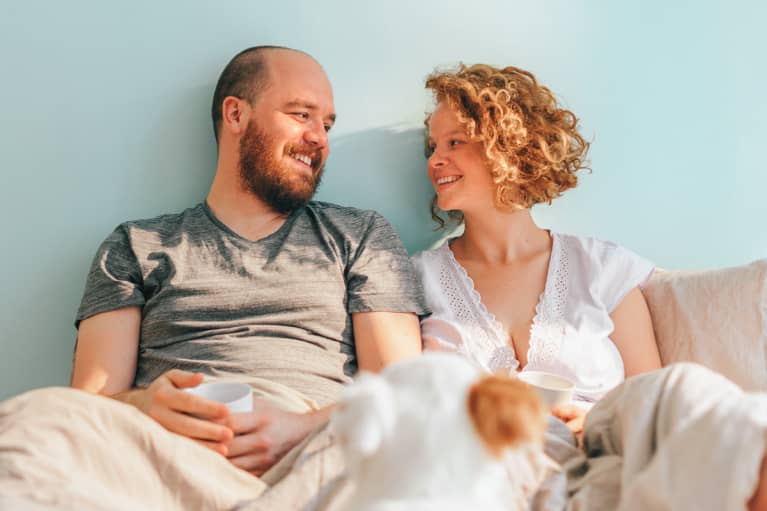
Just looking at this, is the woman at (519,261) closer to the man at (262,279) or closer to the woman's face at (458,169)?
the woman's face at (458,169)

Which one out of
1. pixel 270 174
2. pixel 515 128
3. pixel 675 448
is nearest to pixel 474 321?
pixel 515 128

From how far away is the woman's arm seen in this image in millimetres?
1414

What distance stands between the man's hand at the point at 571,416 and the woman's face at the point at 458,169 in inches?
22.1

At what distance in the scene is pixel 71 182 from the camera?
5.10ft

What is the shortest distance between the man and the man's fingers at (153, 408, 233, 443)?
14 centimetres

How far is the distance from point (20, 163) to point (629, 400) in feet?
4.83

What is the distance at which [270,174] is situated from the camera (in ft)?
4.80

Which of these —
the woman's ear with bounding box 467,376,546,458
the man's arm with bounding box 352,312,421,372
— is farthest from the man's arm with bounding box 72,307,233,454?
the woman's ear with bounding box 467,376,546,458

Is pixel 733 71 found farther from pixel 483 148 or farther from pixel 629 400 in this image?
pixel 629 400

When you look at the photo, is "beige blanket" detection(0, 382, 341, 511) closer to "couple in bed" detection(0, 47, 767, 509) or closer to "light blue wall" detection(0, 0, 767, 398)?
"couple in bed" detection(0, 47, 767, 509)

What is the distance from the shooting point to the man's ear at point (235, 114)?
149cm

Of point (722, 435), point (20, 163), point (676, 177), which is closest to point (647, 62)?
point (676, 177)

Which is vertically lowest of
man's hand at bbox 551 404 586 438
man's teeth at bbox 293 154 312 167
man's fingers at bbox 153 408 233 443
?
man's hand at bbox 551 404 586 438

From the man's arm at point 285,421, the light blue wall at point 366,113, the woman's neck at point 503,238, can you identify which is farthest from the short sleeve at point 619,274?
the man's arm at point 285,421
